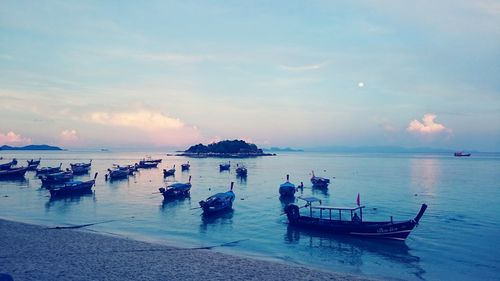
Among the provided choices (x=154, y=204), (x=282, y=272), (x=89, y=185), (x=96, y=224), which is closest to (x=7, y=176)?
(x=89, y=185)

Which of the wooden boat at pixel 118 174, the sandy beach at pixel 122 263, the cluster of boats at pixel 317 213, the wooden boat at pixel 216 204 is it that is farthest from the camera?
the wooden boat at pixel 118 174

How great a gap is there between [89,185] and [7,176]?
38.9 metres

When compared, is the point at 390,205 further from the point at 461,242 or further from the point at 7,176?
the point at 7,176

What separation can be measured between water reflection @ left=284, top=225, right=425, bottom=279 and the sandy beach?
5295 mm

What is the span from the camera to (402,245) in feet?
94.5

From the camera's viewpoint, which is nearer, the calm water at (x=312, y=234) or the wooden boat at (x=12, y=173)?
the calm water at (x=312, y=234)

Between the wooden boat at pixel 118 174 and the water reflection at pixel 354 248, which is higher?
the wooden boat at pixel 118 174

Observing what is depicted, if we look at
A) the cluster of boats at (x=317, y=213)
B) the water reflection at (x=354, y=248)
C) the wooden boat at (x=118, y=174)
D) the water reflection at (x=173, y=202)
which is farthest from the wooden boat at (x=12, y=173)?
the water reflection at (x=354, y=248)

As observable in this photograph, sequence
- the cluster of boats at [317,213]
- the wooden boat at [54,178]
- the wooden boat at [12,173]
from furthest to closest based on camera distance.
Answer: the wooden boat at [12,173]
the wooden boat at [54,178]
the cluster of boats at [317,213]

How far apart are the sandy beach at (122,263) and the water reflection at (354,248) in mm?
5295

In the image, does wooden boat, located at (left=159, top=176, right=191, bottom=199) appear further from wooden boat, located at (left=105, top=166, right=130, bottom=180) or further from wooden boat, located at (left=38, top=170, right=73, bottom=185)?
wooden boat, located at (left=105, top=166, right=130, bottom=180)

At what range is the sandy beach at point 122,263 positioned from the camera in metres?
19.0

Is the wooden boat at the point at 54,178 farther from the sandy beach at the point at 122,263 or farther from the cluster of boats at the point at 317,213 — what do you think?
the sandy beach at the point at 122,263

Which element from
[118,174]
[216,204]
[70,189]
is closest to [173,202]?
[216,204]
